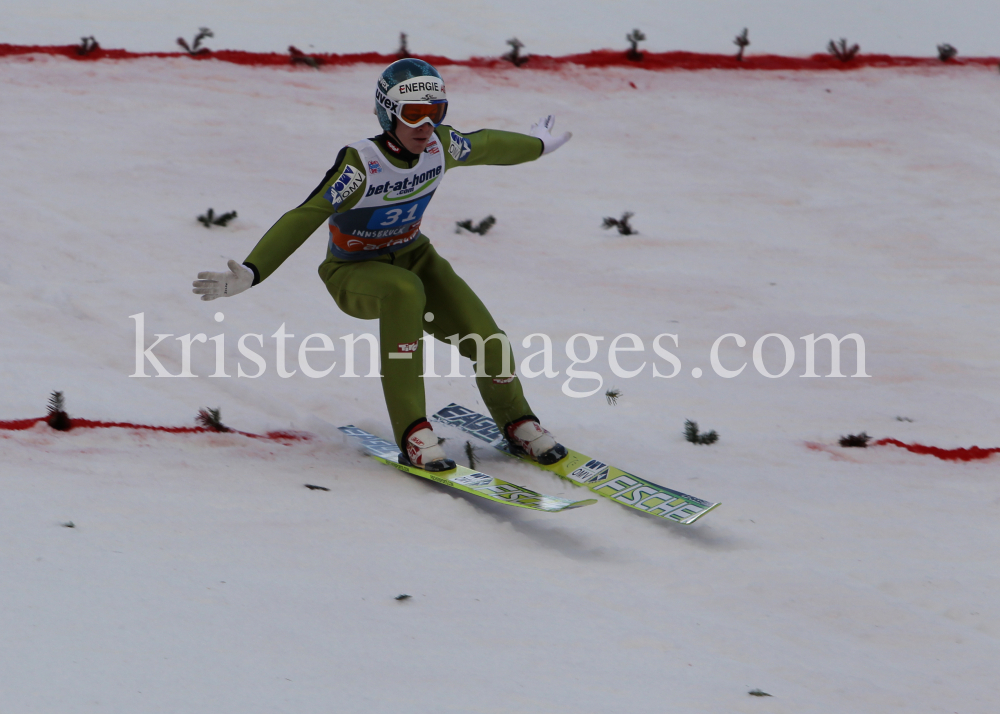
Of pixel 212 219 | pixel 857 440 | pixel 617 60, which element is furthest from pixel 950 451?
pixel 617 60

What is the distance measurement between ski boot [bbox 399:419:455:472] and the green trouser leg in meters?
0.07

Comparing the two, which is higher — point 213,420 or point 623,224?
point 623,224

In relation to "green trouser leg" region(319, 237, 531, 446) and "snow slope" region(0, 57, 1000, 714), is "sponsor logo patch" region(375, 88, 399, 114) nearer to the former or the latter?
"green trouser leg" region(319, 237, 531, 446)

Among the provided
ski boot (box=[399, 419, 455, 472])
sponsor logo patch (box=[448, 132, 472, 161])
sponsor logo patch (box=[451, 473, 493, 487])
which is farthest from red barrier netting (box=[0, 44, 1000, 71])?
sponsor logo patch (box=[451, 473, 493, 487])

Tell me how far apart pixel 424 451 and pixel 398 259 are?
1064 millimetres

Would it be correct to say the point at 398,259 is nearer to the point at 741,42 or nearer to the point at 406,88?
the point at 406,88

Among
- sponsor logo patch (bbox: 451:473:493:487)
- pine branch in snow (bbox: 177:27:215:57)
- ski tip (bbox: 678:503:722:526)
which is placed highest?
pine branch in snow (bbox: 177:27:215:57)

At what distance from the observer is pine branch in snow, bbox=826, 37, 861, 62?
39.8 feet

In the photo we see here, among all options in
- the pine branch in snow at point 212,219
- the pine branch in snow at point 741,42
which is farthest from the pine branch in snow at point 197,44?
the pine branch in snow at point 741,42

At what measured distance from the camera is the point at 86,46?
10.8m

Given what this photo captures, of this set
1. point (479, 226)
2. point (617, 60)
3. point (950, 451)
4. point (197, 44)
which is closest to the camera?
point (950, 451)

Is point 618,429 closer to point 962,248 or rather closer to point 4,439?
point 4,439

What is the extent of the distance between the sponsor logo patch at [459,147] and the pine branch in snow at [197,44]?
680 cm

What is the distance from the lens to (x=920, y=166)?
10.3 m
